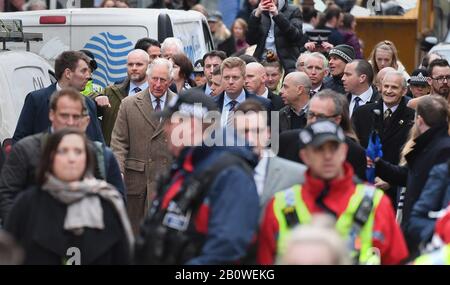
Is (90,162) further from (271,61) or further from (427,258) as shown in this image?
(271,61)

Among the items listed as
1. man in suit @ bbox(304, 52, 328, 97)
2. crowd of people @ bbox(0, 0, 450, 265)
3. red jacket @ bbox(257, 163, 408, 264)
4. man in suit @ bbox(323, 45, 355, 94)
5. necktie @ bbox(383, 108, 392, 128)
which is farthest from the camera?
man in suit @ bbox(323, 45, 355, 94)

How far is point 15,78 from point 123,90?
1.61 meters

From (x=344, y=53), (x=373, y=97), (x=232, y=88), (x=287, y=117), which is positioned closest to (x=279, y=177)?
(x=287, y=117)

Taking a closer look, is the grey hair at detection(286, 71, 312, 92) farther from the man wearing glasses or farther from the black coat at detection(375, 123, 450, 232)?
the black coat at detection(375, 123, 450, 232)

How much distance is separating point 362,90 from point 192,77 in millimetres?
2313

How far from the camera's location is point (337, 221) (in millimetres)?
7719

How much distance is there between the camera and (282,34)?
56.5 ft

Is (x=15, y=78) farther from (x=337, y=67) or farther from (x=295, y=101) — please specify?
(x=337, y=67)

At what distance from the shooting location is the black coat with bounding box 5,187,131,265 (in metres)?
7.91

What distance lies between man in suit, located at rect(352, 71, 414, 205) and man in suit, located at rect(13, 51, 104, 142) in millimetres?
2568

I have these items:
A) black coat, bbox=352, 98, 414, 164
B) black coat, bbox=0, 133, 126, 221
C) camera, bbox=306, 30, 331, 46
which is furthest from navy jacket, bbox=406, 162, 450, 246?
camera, bbox=306, 30, 331, 46

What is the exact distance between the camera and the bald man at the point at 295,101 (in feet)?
41.9
